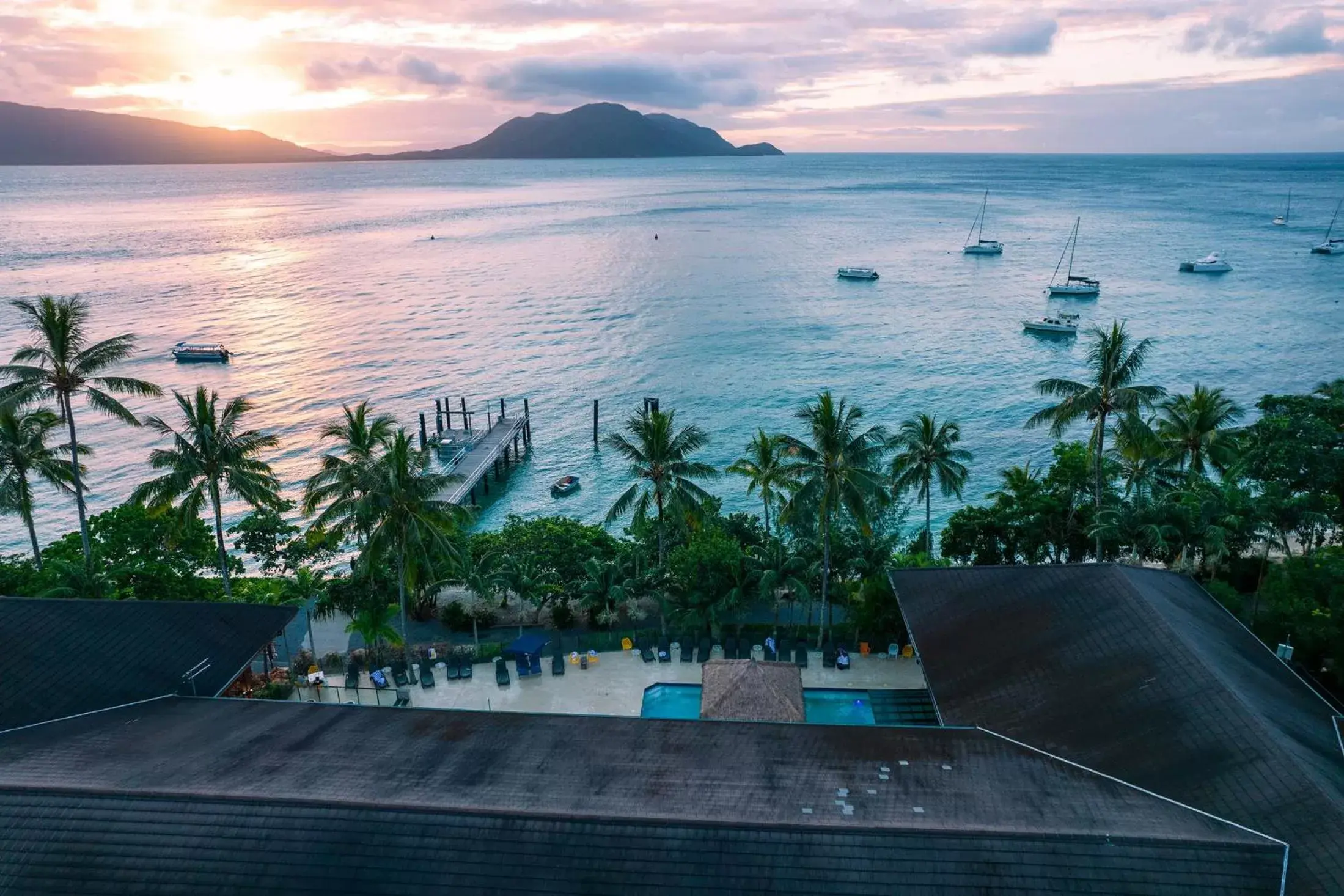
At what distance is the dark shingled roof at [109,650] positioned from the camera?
22.6 m

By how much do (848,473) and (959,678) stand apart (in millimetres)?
8479

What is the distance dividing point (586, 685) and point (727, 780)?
12144 millimetres

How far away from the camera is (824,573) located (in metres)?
31.6

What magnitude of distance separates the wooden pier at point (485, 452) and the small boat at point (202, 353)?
33.0 metres

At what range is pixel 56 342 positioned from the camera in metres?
31.0

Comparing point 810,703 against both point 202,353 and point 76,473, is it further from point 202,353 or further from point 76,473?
point 202,353

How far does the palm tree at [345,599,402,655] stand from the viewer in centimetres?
3127

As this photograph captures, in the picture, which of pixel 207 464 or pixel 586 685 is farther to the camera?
pixel 207 464

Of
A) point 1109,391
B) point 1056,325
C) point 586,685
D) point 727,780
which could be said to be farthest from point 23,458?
point 1056,325

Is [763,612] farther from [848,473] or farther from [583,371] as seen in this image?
[583,371]

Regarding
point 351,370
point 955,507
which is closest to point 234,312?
point 351,370

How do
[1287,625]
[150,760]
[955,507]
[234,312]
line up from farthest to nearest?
[234,312] → [955,507] → [1287,625] → [150,760]

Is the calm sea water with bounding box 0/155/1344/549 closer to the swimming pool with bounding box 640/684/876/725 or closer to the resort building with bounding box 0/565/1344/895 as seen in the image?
the swimming pool with bounding box 640/684/876/725

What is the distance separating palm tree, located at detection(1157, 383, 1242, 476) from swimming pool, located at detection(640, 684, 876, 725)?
72.7 feet
